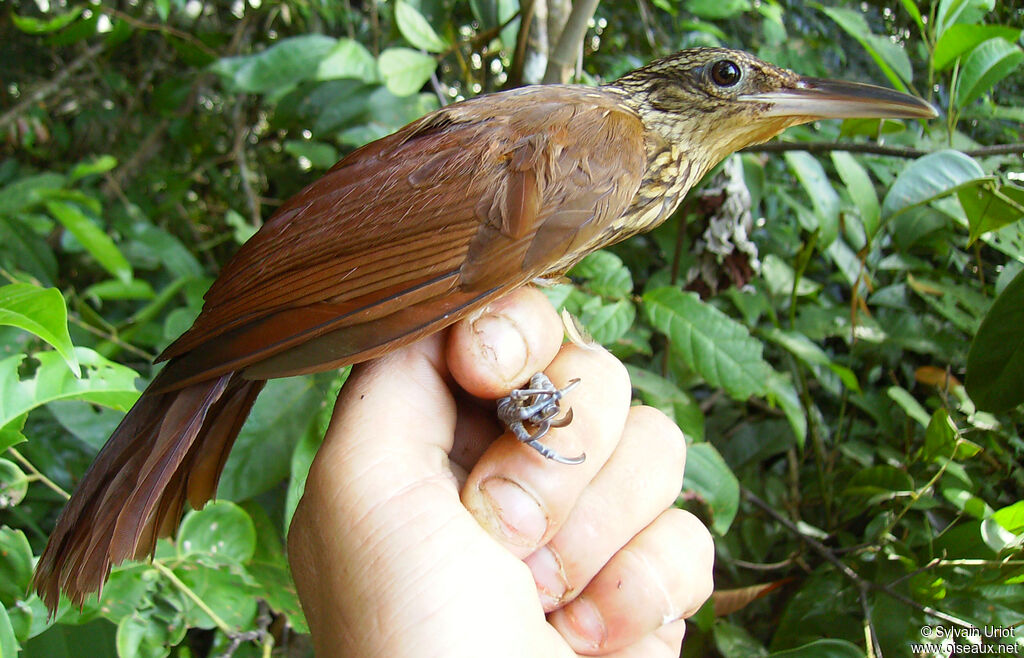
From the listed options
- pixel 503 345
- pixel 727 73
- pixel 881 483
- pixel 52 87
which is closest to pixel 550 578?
pixel 503 345

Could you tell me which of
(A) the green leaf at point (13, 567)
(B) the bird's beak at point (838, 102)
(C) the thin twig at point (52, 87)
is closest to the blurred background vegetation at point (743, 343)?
(A) the green leaf at point (13, 567)

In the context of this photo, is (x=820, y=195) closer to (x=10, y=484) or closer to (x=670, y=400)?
(x=670, y=400)

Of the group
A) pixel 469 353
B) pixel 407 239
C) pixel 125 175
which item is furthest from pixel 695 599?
pixel 125 175

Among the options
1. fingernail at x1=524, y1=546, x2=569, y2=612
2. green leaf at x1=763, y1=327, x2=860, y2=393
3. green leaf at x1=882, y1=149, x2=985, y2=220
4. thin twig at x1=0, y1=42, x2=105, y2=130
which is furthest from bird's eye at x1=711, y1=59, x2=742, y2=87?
thin twig at x1=0, y1=42, x2=105, y2=130

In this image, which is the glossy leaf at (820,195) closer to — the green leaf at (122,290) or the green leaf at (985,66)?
the green leaf at (985,66)

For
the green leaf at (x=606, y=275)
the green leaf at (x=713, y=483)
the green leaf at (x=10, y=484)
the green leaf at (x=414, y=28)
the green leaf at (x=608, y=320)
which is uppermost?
the green leaf at (x=414, y=28)

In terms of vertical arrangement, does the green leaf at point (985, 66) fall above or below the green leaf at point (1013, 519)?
above

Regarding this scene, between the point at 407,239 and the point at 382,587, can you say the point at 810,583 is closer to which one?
the point at 382,587
